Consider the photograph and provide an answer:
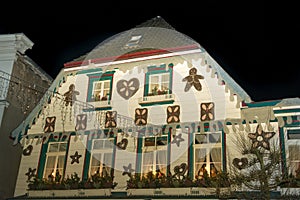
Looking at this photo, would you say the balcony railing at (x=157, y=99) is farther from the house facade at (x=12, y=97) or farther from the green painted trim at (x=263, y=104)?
the house facade at (x=12, y=97)

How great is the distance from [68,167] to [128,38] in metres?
5.60

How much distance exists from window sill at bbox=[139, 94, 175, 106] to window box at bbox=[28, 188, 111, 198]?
3.21 metres

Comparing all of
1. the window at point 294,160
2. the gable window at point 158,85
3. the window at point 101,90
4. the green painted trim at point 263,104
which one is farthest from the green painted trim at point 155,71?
the window at point 294,160

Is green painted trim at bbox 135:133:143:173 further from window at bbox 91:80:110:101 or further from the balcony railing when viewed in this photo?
window at bbox 91:80:110:101

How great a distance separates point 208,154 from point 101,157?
149 inches

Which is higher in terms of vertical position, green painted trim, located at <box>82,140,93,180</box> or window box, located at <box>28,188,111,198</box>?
green painted trim, located at <box>82,140,93,180</box>

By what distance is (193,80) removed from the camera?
14242 millimetres

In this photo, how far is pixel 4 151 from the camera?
1623 centimetres

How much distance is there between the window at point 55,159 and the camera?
→ 14773 millimetres

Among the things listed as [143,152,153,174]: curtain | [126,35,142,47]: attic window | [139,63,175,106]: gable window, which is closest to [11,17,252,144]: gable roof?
[126,35,142,47]: attic window

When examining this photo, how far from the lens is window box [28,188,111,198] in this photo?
13.5 m

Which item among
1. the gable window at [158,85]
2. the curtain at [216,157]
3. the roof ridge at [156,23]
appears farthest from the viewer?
the roof ridge at [156,23]

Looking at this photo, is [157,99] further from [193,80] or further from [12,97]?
[12,97]

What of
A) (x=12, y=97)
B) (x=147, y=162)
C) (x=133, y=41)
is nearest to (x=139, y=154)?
(x=147, y=162)
